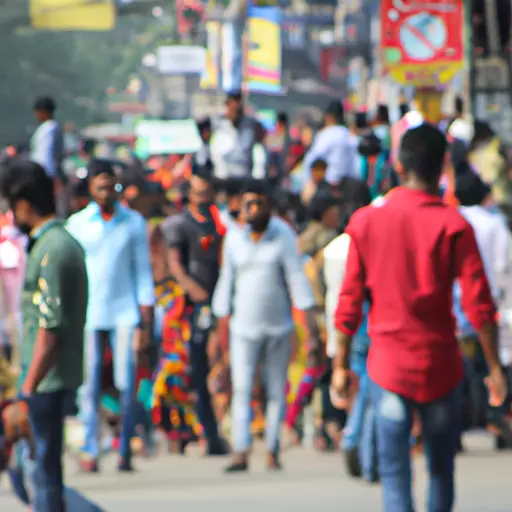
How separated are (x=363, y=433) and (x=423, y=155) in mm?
4570

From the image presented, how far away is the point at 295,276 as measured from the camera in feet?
43.4

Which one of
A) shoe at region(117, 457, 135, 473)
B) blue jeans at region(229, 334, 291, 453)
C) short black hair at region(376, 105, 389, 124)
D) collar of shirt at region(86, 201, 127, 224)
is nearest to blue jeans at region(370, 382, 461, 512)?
blue jeans at region(229, 334, 291, 453)

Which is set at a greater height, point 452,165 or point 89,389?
point 452,165

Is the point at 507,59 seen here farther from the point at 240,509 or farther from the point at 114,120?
the point at 114,120

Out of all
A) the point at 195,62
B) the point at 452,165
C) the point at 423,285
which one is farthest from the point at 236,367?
the point at 195,62

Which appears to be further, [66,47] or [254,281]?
[66,47]

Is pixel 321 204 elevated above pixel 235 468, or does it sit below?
above

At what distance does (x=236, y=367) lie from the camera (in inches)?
528

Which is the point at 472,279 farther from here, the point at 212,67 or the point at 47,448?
the point at 212,67

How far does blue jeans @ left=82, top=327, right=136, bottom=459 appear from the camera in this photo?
13.3m

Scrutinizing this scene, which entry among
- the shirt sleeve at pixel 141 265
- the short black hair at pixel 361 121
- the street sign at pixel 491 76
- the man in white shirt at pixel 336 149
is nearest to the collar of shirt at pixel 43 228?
the shirt sleeve at pixel 141 265

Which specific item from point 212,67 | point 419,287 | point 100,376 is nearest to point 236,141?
point 100,376

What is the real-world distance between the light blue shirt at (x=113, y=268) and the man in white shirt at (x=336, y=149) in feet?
29.3

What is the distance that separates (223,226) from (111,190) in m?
1.60
